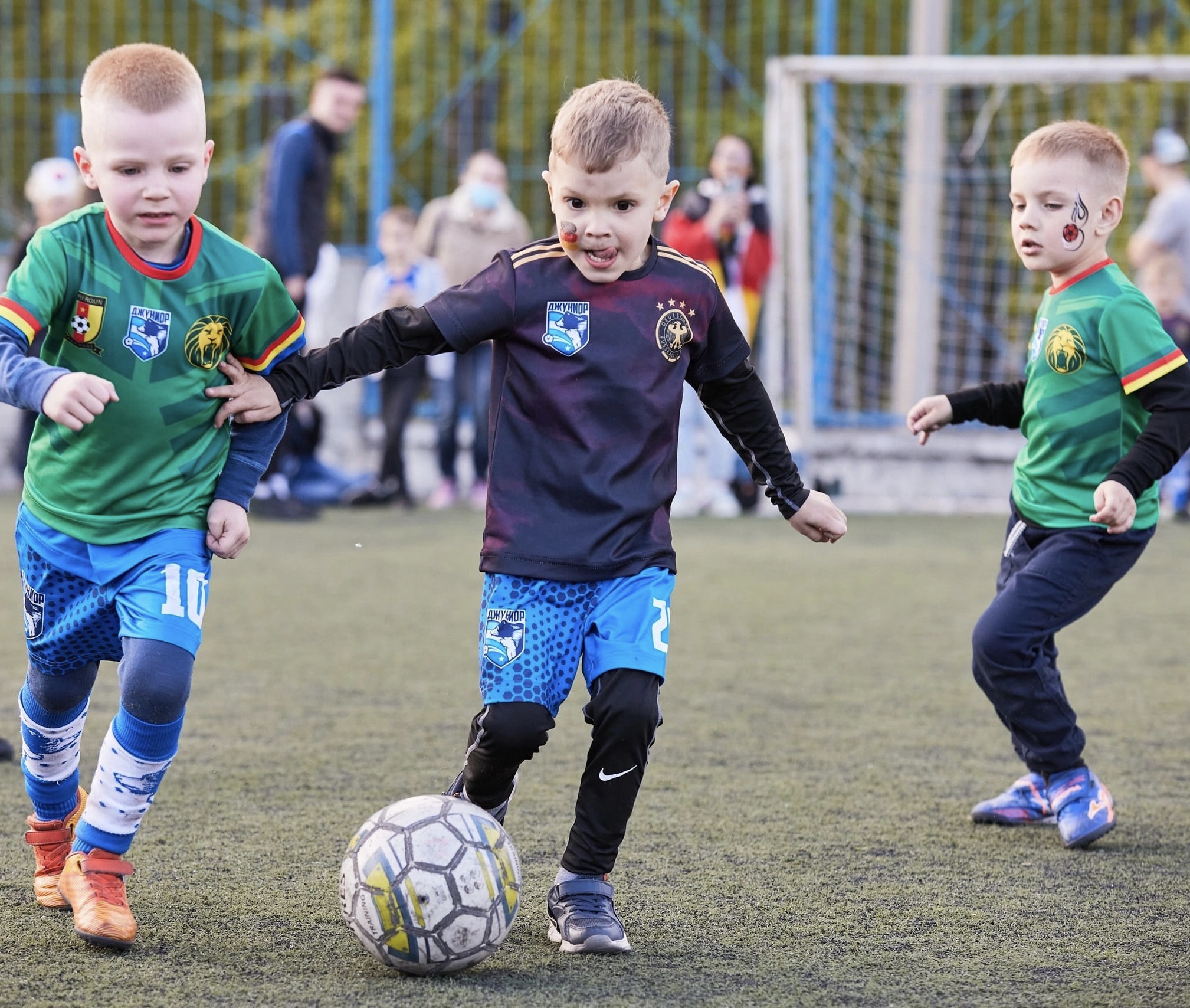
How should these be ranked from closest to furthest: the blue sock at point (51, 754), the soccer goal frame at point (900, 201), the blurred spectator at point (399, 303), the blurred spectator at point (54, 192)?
the blue sock at point (51, 754) < the blurred spectator at point (54, 192) < the soccer goal frame at point (900, 201) < the blurred spectator at point (399, 303)

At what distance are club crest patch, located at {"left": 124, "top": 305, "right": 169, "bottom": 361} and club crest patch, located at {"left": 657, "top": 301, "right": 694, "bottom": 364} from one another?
2.99 ft

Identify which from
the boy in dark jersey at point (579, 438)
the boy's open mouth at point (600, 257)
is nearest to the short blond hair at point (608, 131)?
the boy in dark jersey at point (579, 438)

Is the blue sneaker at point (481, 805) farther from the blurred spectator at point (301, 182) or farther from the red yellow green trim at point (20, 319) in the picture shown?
the blurred spectator at point (301, 182)

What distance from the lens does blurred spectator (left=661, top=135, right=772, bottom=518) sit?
31.6 feet

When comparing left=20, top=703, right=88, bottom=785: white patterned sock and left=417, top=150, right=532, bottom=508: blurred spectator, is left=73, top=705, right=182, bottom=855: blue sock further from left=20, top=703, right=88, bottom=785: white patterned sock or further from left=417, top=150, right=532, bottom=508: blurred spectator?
left=417, top=150, right=532, bottom=508: blurred spectator

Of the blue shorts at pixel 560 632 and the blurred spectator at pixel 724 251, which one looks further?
the blurred spectator at pixel 724 251

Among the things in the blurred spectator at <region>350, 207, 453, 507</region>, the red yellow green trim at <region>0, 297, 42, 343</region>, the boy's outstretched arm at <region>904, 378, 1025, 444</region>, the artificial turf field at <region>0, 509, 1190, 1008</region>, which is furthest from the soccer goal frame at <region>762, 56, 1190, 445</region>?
the red yellow green trim at <region>0, 297, 42, 343</region>

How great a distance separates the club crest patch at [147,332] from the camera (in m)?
2.96

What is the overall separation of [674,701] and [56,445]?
8.51 ft

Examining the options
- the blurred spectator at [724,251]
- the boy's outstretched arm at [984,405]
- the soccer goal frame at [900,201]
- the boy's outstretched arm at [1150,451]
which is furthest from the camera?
the soccer goal frame at [900,201]

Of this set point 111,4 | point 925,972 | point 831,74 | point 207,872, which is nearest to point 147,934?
point 207,872

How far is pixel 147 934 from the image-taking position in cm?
296

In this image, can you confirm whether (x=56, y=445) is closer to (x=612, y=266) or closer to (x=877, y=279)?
(x=612, y=266)

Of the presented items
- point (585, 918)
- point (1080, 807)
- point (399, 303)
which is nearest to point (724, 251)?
point (399, 303)
